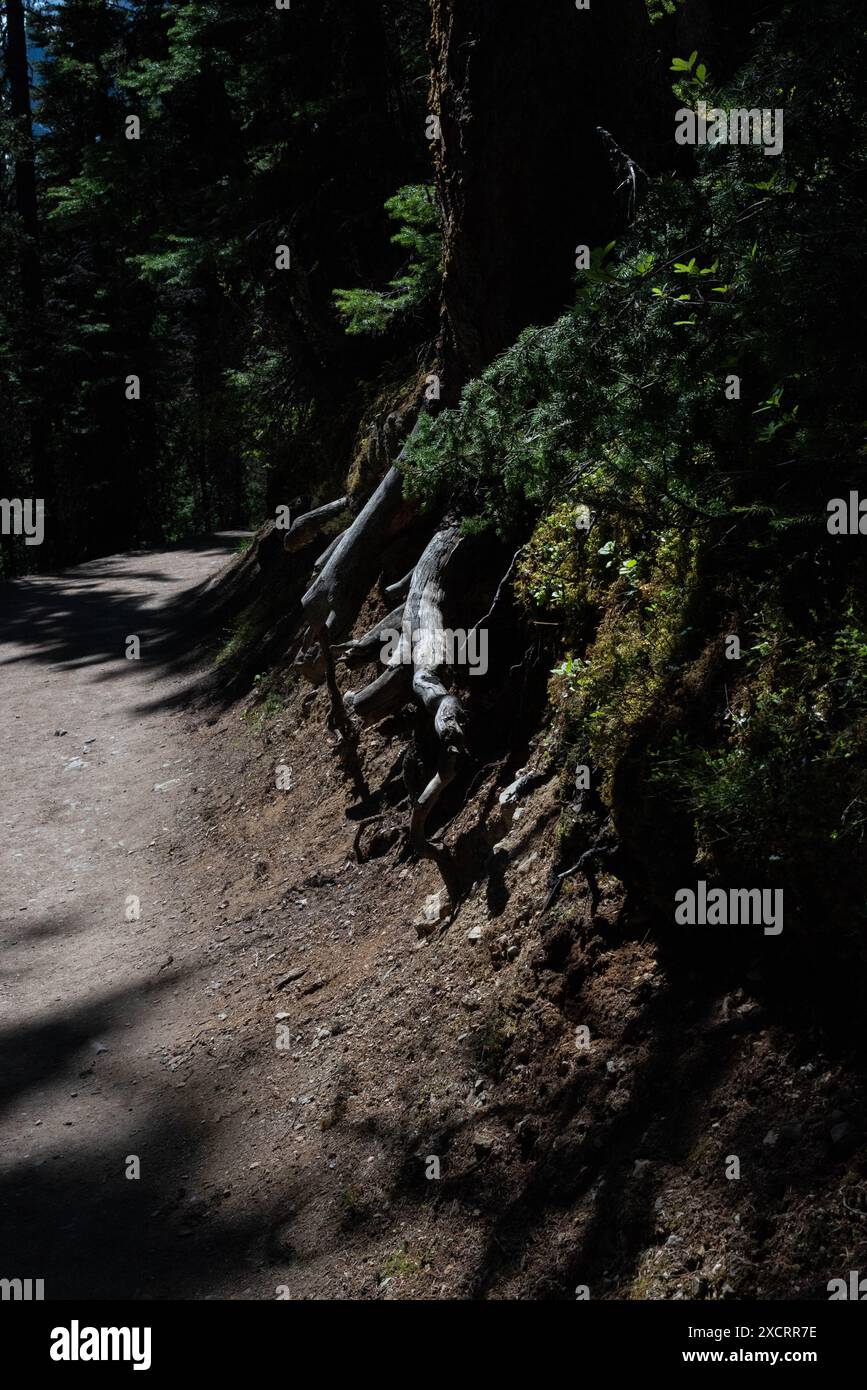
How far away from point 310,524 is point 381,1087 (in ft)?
16.5

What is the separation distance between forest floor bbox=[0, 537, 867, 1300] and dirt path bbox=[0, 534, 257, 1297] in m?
0.03

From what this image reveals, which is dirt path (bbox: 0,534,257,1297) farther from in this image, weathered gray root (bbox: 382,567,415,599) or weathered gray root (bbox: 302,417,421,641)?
weathered gray root (bbox: 382,567,415,599)

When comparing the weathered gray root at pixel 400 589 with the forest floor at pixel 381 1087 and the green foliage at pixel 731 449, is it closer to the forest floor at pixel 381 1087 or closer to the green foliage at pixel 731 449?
the forest floor at pixel 381 1087

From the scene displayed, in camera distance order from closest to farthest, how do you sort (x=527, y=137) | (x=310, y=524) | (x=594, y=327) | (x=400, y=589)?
(x=594, y=327) < (x=527, y=137) < (x=400, y=589) < (x=310, y=524)

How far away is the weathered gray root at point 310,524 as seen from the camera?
332 inches

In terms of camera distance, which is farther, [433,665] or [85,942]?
[85,942]

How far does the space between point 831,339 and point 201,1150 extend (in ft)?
14.8

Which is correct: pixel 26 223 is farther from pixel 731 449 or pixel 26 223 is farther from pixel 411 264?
pixel 731 449

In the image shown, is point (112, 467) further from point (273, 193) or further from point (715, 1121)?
point (715, 1121)

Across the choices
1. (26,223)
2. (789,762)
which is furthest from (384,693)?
(26,223)

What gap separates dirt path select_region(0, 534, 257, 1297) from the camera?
5.00 m

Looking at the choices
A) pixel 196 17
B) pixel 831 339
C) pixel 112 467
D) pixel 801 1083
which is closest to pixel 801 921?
pixel 801 1083

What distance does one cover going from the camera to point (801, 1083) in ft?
10.8

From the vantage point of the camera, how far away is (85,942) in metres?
7.92
